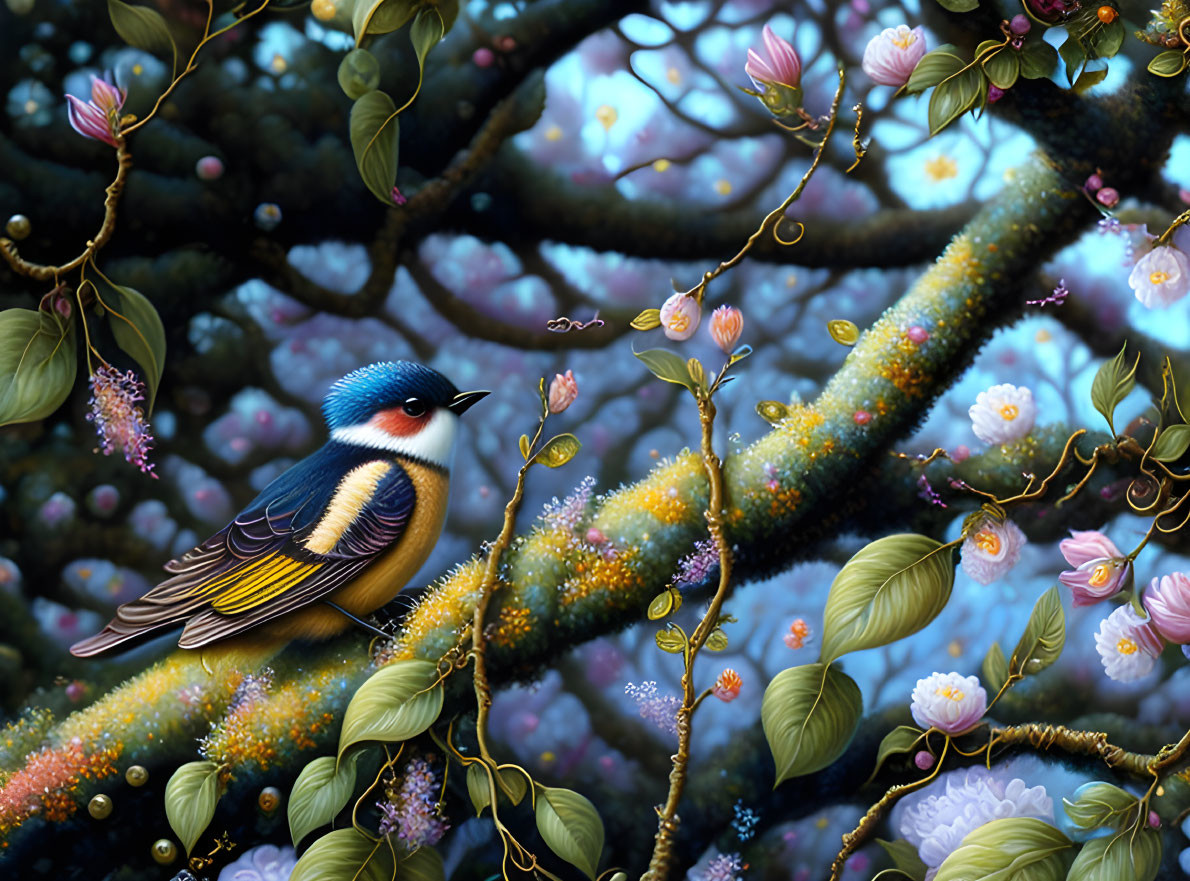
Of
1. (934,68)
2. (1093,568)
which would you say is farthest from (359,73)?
(1093,568)

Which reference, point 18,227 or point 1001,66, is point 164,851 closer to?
point 18,227

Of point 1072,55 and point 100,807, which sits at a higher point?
point 1072,55

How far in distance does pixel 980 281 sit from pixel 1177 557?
35 cm

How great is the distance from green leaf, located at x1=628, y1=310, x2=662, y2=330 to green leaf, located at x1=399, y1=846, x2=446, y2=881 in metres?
0.57

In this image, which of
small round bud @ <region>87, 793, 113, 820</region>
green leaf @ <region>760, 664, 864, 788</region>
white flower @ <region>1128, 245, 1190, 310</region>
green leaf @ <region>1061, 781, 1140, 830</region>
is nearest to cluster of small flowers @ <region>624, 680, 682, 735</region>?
green leaf @ <region>760, 664, 864, 788</region>

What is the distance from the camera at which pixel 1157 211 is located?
85 cm

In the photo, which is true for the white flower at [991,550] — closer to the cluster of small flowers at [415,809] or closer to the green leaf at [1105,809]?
the green leaf at [1105,809]

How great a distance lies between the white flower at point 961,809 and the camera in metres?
0.82

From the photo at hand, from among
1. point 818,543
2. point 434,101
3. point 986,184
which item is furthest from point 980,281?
point 434,101

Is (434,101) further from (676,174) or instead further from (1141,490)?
(1141,490)

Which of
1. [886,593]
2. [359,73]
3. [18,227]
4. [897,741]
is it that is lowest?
[897,741]

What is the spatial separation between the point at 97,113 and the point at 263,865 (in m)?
0.77

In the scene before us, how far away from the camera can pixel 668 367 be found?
826 mm

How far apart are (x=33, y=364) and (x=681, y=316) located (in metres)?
0.65
